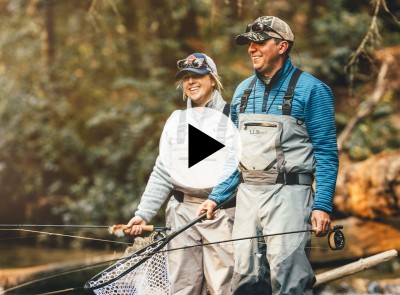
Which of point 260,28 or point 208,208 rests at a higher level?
point 260,28

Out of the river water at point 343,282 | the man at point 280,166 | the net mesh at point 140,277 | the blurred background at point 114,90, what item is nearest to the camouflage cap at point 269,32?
the man at point 280,166

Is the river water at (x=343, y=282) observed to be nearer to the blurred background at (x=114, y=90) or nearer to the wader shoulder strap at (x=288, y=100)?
the blurred background at (x=114, y=90)

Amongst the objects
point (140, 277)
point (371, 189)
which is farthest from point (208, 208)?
point (371, 189)

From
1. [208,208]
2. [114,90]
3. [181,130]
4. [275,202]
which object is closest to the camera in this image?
[275,202]

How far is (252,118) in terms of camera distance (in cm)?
320

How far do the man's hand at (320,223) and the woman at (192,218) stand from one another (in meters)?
0.64

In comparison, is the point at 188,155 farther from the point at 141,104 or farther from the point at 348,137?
the point at 141,104

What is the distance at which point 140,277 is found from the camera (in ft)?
11.3

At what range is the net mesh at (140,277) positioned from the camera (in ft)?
10.5

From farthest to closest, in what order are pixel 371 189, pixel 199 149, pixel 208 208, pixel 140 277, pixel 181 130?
pixel 371 189 → pixel 181 130 → pixel 199 149 → pixel 140 277 → pixel 208 208

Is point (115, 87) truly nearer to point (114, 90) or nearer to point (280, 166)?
point (114, 90)

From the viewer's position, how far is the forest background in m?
9.84

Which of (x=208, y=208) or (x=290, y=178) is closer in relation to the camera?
(x=290, y=178)

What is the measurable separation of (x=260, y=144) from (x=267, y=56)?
1.65 feet
